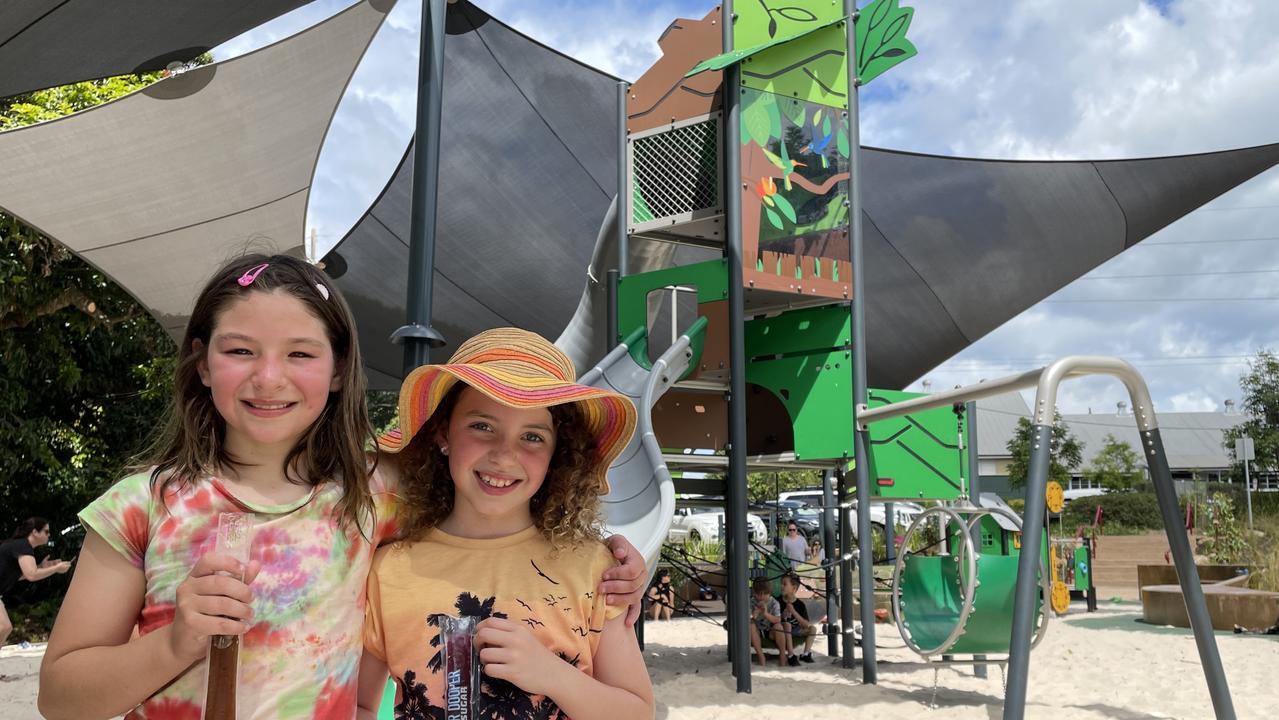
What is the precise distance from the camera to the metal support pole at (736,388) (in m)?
5.70

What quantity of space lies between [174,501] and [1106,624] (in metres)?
11.0

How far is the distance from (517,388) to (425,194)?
253 centimetres

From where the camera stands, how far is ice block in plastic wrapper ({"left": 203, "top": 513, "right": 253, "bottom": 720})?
1.01 m

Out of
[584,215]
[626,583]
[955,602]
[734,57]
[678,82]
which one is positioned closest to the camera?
[626,583]

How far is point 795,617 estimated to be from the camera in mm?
7797

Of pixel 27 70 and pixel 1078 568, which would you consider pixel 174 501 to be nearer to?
pixel 27 70

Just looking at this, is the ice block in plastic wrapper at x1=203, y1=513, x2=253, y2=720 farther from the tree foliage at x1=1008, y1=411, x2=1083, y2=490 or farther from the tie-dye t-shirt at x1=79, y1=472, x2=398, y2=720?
the tree foliage at x1=1008, y1=411, x2=1083, y2=490

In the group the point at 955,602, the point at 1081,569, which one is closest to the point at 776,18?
the point at 955,602

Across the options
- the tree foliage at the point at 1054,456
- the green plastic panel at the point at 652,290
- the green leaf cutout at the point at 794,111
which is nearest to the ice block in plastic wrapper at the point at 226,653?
the green plastic panel at the point at 652,290

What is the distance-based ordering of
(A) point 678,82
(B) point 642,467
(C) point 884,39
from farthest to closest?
(C) point 884,39, (A) point 678,82, (B) point 642,467

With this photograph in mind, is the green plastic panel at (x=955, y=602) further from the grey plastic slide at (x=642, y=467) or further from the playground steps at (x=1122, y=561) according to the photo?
the playground steps at (x=1122, y=561)

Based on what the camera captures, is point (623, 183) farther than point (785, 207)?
Yes

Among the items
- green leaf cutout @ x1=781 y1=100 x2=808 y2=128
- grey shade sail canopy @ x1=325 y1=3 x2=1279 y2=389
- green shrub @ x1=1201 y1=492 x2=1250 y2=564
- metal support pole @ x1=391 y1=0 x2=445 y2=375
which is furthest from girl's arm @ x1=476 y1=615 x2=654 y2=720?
green shrub @ x1=1201 y1=492 x2=1250 y2=564

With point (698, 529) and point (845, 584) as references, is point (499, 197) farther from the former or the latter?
point (698, 529)
